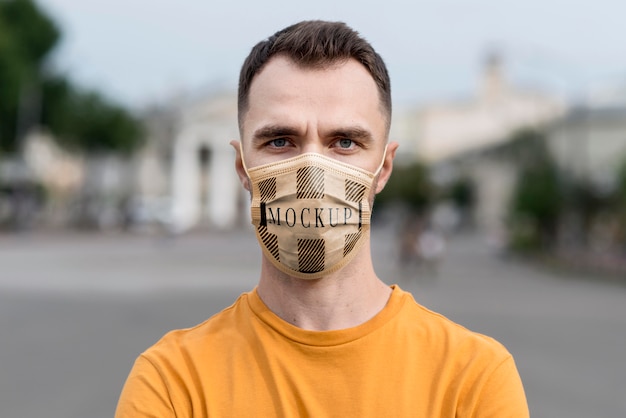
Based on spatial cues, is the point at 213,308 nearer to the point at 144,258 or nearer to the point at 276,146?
the point at 276,146

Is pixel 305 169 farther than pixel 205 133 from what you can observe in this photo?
No

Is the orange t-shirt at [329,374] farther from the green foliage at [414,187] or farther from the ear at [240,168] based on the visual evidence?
the green foliage at [414,187]

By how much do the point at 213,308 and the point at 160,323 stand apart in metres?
2.10

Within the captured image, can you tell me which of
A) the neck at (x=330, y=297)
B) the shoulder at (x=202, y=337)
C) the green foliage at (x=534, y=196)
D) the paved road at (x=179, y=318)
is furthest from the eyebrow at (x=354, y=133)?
the green foliage at (x=534, y=196)

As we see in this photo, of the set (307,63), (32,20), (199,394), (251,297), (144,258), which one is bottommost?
(144,258)

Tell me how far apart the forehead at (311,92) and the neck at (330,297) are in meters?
0.37

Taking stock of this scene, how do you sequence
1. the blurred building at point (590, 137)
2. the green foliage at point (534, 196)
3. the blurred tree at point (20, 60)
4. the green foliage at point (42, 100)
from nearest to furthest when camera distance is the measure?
the green foliage at point (534, 196), the blurred building at point (590, 137), the blurred tree at point (20, 60), the green foliage at point (42, 100)

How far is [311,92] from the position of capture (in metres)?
2.27

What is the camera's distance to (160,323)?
1462cm

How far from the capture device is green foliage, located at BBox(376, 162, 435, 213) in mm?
81875

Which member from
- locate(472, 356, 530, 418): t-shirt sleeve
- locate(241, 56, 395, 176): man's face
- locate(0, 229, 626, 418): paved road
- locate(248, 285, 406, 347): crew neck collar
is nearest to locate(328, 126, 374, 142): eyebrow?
locate(241, 56, 395, 176): man's face

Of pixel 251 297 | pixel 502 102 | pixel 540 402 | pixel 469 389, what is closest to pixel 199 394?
pixel 251 297

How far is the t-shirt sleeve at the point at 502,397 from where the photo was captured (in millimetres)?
2186

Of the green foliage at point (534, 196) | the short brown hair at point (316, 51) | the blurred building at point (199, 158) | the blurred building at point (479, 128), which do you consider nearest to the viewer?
the short brown hair at point (316, 51)
